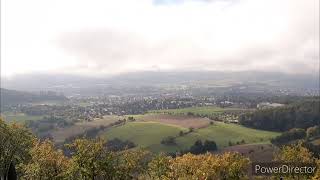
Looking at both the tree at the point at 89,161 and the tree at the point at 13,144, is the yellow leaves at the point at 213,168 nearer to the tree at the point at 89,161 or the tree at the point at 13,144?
the tree at the point at 89,161

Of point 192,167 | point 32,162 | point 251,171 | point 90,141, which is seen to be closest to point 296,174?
point 251,171

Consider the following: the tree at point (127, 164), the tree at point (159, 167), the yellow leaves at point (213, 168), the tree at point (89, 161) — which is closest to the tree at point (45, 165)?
the tree at point (89, 161)

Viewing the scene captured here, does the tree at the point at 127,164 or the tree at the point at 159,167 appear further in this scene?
the tree at the point at 159,167

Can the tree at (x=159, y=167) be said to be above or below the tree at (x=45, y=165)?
below

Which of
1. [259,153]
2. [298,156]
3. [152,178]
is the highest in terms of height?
[298,156]

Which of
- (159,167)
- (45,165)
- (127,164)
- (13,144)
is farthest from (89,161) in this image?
(159,167)

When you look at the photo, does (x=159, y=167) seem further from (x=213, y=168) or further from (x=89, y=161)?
(x=89, y=161)

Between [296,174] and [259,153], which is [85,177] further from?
[259,153]

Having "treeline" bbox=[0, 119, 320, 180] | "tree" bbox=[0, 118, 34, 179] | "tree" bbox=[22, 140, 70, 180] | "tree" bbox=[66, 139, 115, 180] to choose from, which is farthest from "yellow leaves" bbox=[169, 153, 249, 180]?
"tree" bbox=[0, 118, 34, 179]
